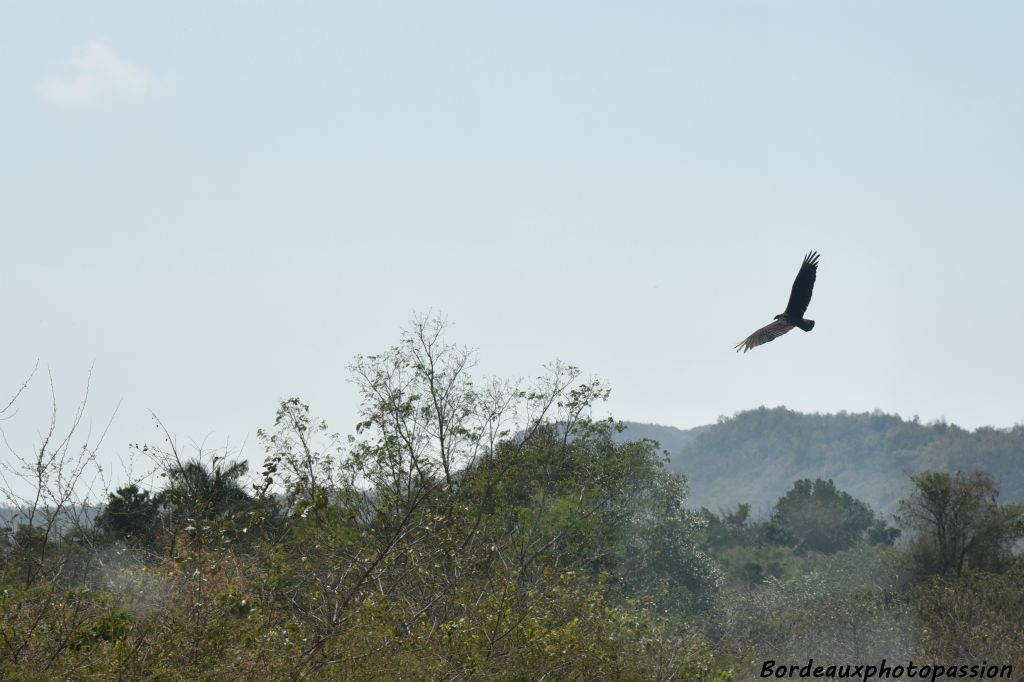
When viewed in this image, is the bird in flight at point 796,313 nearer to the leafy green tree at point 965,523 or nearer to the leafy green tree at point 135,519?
the leafy green tree at point 135,519

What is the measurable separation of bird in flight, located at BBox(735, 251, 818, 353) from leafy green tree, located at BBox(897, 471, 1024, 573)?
27.2m

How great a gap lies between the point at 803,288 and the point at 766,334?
2.77ft

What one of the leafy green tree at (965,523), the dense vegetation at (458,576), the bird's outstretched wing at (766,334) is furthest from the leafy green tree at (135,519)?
the leafy green tree at (965,523)

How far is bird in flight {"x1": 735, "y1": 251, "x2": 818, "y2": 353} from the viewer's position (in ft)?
48.1

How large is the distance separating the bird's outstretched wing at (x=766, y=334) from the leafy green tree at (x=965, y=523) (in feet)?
89.3

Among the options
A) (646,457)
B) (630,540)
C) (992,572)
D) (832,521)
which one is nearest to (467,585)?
(646,457)

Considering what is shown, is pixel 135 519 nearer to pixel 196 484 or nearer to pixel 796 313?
pixel 196 484

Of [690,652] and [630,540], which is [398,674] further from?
[630,540]

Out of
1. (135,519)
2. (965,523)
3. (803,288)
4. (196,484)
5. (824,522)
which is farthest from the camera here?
(824,522)

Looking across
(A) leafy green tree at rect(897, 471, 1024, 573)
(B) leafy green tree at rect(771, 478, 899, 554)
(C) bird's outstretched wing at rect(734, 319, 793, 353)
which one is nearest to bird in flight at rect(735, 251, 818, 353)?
(C) bird's outstretched wing at rect(734, 319, 793, 353)

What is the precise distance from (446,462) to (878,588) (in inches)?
928

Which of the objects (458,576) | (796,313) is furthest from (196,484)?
(796,313)

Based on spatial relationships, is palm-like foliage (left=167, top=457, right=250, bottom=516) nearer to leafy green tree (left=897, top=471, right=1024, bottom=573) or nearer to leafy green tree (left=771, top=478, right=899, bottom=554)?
leafy green tree (left=897, top=471, right=1024, bottom=573)

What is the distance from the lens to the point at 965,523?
130 feet
